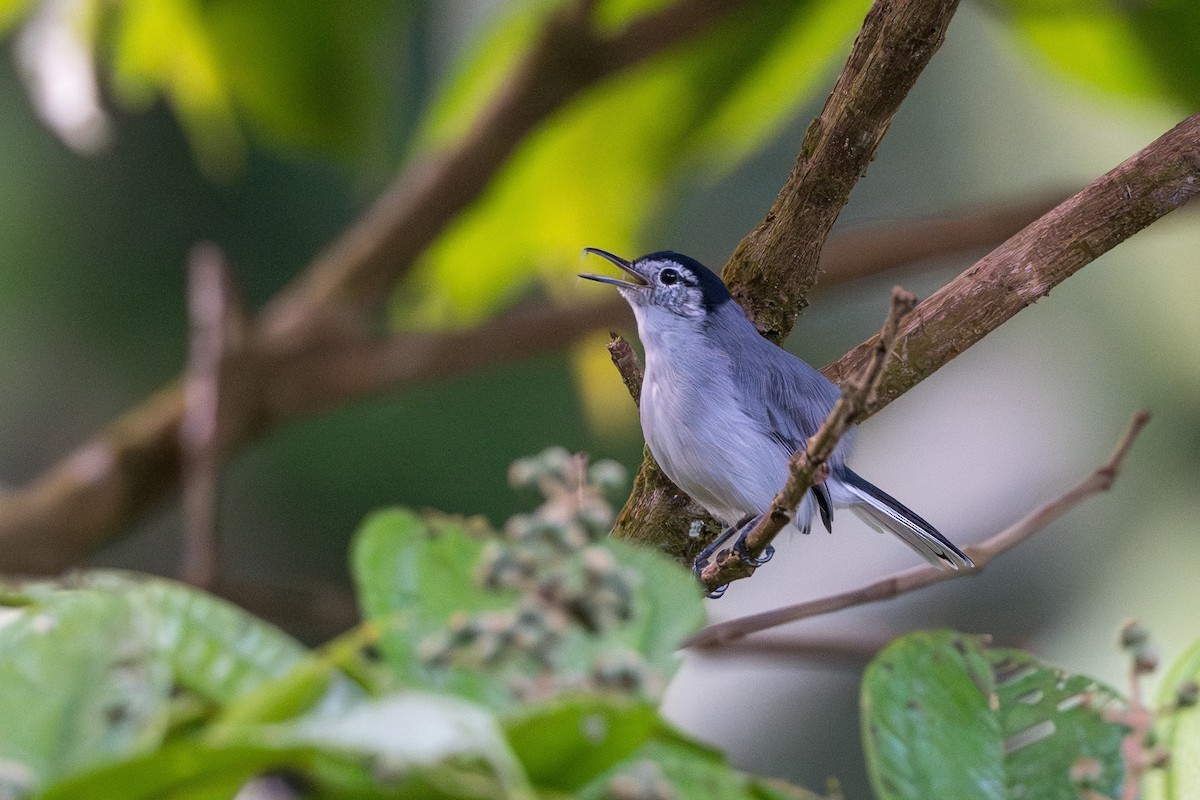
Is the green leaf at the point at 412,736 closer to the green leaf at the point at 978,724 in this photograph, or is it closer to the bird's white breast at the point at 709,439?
the green leaf at the point at 978,724

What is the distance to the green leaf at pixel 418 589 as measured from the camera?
292mm

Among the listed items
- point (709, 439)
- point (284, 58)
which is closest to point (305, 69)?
point (284, 58)

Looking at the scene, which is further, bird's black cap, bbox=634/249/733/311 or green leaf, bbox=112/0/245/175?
green leaf, bbox=112/0/245/175

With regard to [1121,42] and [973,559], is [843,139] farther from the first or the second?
[1121,42]

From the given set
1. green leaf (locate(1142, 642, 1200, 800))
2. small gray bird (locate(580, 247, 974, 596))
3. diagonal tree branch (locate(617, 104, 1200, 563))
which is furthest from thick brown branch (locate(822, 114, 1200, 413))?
green leaf (locate(1142, 642, 1200, 800))

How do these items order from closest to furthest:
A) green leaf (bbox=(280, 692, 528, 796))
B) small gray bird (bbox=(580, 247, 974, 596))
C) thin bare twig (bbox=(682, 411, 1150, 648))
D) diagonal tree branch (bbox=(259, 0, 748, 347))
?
green leaf (bbox=(280, 692, 528, 796)), thin bare twig (bbox=(682, 411, 1150, 648)), small gray bird (bbox=(580, 247, 974, 596)), diagonal tree branch (bbox=(259, 0, 748, 347))

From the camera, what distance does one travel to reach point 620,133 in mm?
1799

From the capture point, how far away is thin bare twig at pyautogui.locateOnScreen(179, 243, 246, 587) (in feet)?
4.45

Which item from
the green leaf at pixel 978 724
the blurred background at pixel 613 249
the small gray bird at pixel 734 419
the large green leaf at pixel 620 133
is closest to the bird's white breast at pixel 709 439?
the small gray bird at pixel 734 419

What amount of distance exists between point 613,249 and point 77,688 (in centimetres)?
158

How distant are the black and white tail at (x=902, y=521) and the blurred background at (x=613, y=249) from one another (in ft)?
0.44

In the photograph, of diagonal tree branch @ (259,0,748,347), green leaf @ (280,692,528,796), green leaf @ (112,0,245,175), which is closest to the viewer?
green leaf @ (280,692,528,796)

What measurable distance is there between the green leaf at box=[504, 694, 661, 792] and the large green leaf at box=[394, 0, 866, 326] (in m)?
1.37

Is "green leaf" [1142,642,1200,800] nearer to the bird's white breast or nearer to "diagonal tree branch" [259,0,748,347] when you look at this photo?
the bird's white breast
